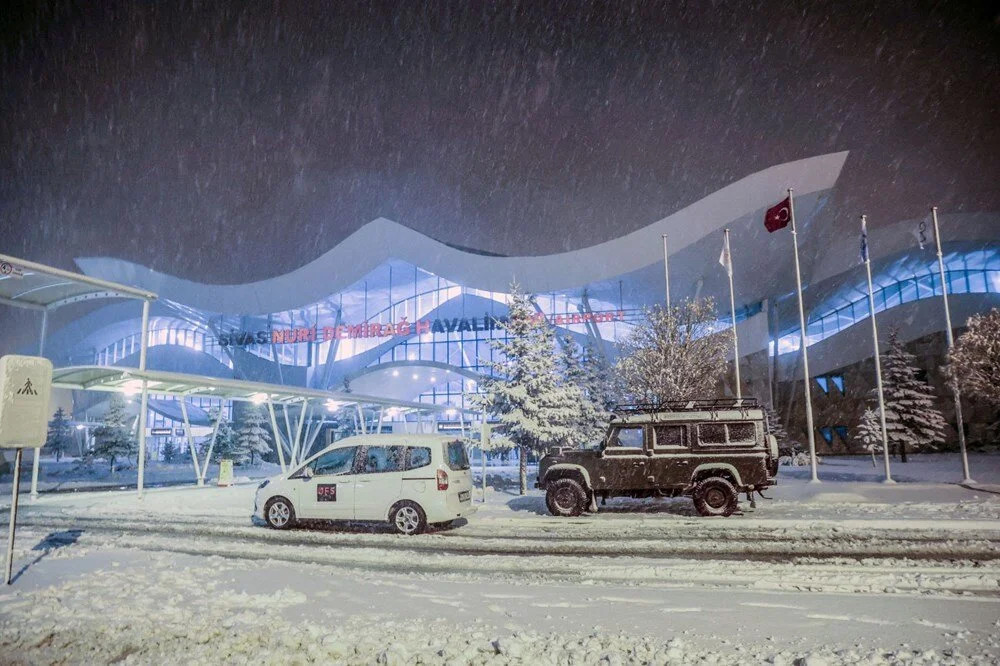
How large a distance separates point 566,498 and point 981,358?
11.7m

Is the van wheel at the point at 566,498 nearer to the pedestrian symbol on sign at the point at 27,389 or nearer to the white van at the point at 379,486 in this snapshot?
the white van at the point at 379,486

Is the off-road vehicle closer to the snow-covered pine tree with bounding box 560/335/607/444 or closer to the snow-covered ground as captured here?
the snow-covered ground

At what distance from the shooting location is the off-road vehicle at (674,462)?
11.9 metres

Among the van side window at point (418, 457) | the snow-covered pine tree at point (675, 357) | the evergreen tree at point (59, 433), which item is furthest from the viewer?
the evergreen tree at point (59, 433)

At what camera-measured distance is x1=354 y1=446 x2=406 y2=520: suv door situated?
10539 millimetres

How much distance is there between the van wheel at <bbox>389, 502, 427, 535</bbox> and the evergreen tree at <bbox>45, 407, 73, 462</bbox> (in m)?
50.3

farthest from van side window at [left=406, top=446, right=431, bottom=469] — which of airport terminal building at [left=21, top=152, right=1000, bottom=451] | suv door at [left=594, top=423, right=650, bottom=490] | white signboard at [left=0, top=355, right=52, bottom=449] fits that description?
airport terminal building at [left=21, top=152, right=1000, bottom=451]

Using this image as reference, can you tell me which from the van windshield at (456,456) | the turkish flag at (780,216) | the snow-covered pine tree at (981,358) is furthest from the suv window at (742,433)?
the turkish flag at (780,216)

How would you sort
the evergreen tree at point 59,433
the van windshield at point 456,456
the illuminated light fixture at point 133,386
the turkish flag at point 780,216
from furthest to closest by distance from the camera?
the evergreen tree at point 59,433 → the turkish flag at point 780,216 → the illuminated light fixture at point 133,386 → the van windshield at point 456,456

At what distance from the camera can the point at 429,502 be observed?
10.3 meters

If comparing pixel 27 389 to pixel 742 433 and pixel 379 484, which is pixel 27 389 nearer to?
pixel 379 484

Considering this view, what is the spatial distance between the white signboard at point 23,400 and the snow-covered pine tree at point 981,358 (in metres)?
19.4

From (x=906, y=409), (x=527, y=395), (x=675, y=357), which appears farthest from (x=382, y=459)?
(x=906, y=409)

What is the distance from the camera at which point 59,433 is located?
49344mm
